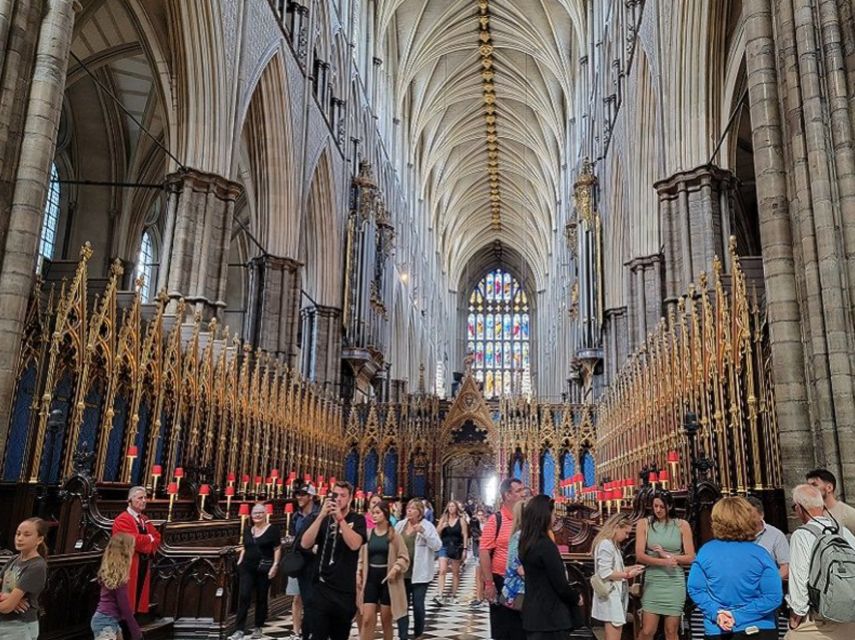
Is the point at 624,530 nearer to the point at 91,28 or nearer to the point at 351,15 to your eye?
the point at 91,28

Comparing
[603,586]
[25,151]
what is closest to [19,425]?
[25,151]

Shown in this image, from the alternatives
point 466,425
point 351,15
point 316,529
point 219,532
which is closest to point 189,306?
point 219,532

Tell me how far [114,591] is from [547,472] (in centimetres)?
1951

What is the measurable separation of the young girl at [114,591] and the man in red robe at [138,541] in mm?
939

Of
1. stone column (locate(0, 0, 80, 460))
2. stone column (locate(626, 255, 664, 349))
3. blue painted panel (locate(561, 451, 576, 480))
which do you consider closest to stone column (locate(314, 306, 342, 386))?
blue painted panel (locate(561, 451, 576, 480))

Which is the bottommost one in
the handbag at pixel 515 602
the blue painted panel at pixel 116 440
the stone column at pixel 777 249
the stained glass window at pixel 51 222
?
the handbag at pixel 515 602

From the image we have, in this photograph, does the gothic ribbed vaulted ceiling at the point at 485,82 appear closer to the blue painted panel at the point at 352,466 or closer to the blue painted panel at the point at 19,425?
the blue painted panel at the point at 352,466

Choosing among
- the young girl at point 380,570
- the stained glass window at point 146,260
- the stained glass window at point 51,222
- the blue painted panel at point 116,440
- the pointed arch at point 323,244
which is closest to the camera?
the young girl at point 380,570

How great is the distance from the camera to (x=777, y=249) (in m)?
7.95

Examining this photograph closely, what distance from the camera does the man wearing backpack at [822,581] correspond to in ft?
11.1

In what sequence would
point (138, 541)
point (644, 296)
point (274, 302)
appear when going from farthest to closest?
1. point (274, 302)
2. point (644, 296)
3. point (138, 541)

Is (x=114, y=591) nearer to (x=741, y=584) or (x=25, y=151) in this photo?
(x=741, y=584)

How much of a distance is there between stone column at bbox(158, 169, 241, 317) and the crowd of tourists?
824 cm

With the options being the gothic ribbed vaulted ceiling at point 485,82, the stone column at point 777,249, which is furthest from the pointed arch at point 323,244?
the stone column at point 777,249
